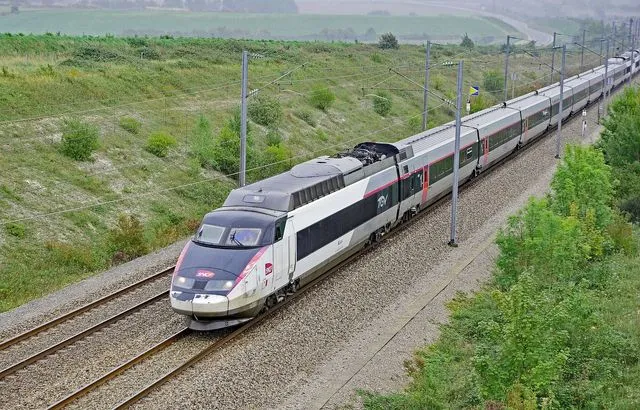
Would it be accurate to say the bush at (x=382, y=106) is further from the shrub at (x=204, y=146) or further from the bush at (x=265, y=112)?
the shrub at (x=204, y=146)

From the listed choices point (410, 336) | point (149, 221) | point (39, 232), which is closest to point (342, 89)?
point (149, 221)

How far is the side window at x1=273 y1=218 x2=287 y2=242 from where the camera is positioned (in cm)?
2100

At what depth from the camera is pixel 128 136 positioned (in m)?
41.1

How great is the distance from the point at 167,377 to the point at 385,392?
5.09m

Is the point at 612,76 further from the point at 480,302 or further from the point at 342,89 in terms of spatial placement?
the point at 480,302

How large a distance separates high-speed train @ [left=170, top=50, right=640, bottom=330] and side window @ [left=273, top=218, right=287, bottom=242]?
0.09ft

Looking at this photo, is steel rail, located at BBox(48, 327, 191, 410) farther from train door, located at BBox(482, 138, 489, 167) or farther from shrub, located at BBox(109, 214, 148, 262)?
train door, located at BBox(482, 138, 489, 167)

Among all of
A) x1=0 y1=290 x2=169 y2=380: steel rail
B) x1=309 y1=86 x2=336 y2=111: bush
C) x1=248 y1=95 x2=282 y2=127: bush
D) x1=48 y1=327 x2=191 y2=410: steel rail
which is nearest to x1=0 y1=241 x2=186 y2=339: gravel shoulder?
x1=0 y1=290 x2=169 y2=380: steel rail

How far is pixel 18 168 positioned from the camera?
32531 millimetres

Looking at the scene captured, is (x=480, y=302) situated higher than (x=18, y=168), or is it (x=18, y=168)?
(x=18, y=168)

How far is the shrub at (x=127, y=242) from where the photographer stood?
93.0ft

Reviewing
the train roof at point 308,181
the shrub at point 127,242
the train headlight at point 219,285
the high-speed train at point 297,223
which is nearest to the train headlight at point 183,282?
the high-speed train at point 297,223

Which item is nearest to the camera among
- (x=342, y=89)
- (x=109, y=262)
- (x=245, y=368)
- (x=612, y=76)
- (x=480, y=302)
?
(x=245, y=368)

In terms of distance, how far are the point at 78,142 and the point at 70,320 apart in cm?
1568
